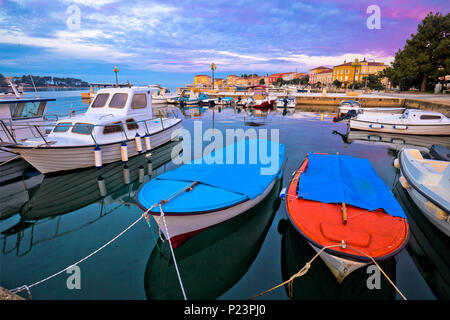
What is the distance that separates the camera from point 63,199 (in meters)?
8.33

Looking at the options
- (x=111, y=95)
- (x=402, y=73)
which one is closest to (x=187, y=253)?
(x=111, y=95)

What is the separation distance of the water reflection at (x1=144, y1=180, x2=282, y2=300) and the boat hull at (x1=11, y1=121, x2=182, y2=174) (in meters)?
6.85

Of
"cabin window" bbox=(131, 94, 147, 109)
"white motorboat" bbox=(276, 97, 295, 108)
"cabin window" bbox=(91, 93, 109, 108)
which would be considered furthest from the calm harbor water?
"white motorboat" bbox=(276, 97, 295, 108)

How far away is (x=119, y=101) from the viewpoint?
1294cm

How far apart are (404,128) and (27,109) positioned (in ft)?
88.5

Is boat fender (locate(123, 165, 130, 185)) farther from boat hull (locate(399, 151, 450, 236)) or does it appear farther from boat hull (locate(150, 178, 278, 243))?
boat hull (locate(399, 151, 450, 236))

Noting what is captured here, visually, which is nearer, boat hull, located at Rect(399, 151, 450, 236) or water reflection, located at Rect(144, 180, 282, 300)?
water reflection, located at Rect(144, 180, 282, 300)

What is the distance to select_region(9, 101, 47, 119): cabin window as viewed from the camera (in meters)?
12.3

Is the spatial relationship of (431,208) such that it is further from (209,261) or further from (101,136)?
(101,136)

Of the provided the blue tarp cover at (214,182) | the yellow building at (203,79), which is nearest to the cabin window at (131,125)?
the blue tarp cover at (214,182)

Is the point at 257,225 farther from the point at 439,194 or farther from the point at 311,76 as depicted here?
the point at 311,76

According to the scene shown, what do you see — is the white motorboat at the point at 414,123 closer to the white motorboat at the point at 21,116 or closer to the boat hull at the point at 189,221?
the boat hull at the point at 189,221

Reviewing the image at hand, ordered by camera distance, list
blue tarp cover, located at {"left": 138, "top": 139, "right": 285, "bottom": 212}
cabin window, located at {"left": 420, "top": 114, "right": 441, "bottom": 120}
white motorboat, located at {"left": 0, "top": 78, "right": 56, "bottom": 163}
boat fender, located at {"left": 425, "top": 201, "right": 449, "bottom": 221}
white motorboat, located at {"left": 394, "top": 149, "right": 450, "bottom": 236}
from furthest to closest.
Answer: cabin window, located at {"left": 420, "top": 114, "right": 441, "bottom": 120} → white motorboat, located at {"left": 0, "top": 78, "right": 56, "bottom": 163} → white motorboat, located at {"left": 394, "top": 149, "right": 450, "bottom": 236} → boat fender, located at {"left": 425, "top": 201, "right": 449, "bottom": 221} → blue tarp cover, located at {"left": 138, "top": 139, "right": 285, "bottom": 212}
